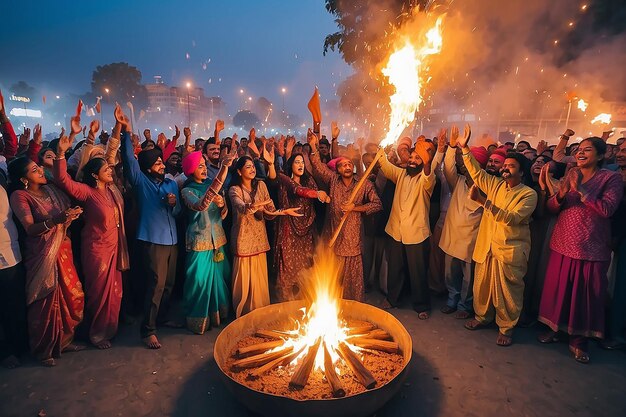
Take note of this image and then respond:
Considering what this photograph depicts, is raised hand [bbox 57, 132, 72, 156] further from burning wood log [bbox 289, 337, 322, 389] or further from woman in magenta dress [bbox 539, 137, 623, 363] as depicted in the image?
woman in magenta dress [bbox 539, 137, 623, 363]

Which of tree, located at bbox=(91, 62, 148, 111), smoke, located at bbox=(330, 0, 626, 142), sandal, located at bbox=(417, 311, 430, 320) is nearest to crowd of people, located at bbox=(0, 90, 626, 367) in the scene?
sandal, located at bbox=(417, 311, 430, 320)

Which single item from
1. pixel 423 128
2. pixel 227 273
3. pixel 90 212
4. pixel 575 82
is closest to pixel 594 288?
pixel 227 273

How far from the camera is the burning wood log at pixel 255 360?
3775 millimetres

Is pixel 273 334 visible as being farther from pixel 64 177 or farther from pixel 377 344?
pixel 64 177

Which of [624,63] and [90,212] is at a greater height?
[624,63]

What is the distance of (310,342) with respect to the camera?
13.7ft

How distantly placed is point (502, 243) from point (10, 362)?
5937 mm

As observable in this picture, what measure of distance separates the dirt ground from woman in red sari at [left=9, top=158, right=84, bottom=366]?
354mm

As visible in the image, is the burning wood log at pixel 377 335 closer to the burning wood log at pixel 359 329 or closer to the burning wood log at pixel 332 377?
the burning wood log at pixel 359 329

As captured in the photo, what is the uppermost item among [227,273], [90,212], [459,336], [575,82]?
[575,82]

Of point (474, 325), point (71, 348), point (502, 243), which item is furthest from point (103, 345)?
point (502, 243)

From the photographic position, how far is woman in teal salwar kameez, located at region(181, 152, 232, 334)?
4.82 meters

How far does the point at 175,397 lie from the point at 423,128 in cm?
4935

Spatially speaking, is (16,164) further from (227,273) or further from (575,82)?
(575,82)
